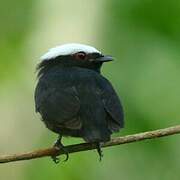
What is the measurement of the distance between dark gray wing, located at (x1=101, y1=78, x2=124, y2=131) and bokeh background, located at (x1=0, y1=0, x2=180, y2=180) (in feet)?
0.28

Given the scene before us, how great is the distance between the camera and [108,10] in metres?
5.30

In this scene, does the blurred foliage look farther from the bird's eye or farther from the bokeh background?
the bird's eye

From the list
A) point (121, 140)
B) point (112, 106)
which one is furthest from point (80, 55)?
point (121, 140)

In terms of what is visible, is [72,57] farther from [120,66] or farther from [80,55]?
[120,66]

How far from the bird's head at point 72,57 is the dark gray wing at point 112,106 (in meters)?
0.43

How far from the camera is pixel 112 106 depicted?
513 centimetres

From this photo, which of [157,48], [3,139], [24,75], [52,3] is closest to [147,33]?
[157,48]

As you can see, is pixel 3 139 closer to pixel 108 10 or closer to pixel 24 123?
pixel 24 123

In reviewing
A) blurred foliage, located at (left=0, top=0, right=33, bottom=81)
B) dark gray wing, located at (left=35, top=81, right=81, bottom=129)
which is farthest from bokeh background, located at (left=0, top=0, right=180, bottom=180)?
dark gray wing, located at (left=35, top=81, right=81, bottom=129)

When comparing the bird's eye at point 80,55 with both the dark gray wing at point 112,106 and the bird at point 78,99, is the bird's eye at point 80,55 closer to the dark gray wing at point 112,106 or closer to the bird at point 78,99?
the bird at point 78,99

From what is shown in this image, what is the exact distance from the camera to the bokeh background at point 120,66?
5.23 metres

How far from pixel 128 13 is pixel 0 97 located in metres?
1.07

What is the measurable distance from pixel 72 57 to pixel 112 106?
819 mm

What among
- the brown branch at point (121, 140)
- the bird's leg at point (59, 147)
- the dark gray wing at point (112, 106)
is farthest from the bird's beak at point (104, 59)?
the brown branch at point (121, 140)
